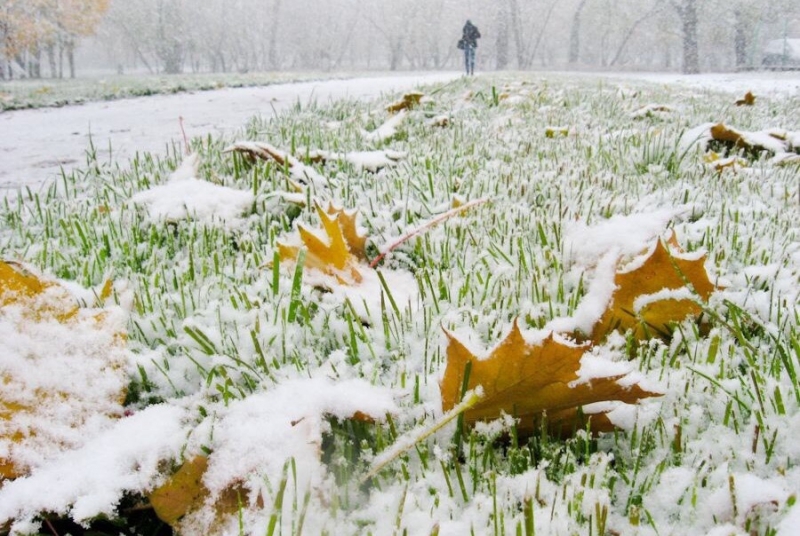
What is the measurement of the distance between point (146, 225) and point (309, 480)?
1441 mm

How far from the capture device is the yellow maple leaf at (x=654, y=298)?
96 centimetres

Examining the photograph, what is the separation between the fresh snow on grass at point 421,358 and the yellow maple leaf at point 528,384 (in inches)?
1.1

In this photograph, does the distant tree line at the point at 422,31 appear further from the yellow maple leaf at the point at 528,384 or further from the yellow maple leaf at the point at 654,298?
the yellow maple leaf at the point at 528,384

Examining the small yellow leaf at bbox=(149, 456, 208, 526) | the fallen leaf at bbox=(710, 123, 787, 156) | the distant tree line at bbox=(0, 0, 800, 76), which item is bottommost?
the small yellow leaf at bbox=(149, 456, 208, 526)

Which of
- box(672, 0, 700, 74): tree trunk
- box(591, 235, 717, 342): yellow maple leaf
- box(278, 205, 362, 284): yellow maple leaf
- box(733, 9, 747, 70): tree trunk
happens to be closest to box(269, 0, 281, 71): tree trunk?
box(672, 0, 700, 74): tree trunk

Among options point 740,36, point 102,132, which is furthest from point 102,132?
point 740,36

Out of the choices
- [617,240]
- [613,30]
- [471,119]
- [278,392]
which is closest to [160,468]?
[278,392]

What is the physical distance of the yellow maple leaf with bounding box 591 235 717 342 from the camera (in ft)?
3.15

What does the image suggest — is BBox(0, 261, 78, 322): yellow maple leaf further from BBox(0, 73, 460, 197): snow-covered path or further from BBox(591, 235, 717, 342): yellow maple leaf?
BBox(0, 73, 460, 197): snow-covered path

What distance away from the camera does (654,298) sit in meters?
0.97

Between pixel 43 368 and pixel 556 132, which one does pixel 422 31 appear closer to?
pixel 556 132

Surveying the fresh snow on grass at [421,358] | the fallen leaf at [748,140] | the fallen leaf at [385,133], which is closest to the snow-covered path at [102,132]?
the fallen leaf at [385,133]

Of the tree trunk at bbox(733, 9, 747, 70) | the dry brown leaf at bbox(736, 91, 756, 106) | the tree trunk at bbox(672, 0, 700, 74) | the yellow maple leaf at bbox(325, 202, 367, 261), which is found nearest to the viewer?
the yellow maple leaf at bbox(325, 202, 367, 261)

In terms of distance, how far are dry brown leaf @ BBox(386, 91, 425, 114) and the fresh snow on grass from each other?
1993 millimetres
